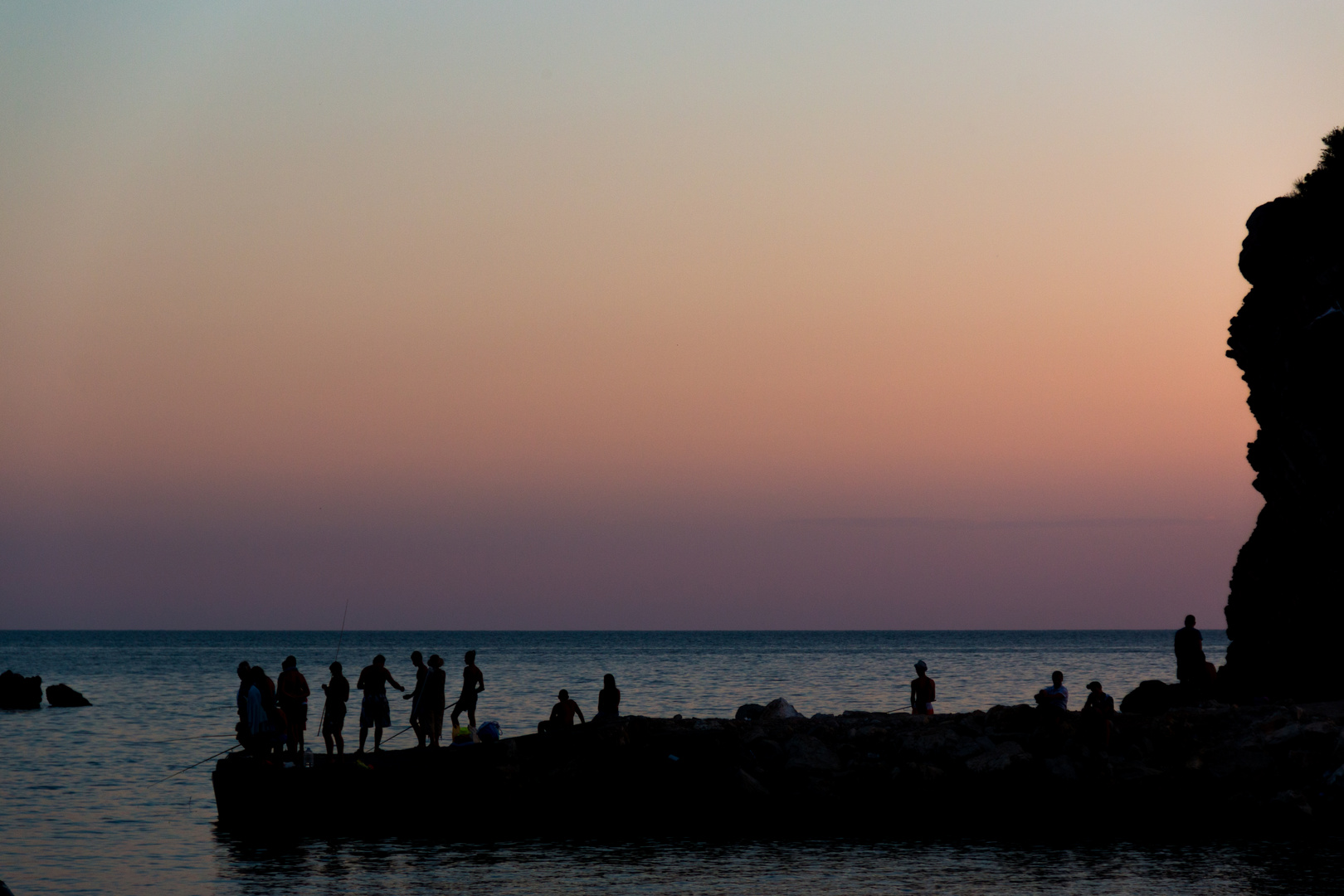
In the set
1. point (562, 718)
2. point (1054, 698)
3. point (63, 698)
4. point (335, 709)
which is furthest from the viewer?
point (63, 698)

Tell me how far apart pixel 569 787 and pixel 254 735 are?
6046 mm

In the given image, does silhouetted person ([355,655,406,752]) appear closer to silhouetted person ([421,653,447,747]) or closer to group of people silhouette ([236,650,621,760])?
group of people silhouette ([236,650,621,760])

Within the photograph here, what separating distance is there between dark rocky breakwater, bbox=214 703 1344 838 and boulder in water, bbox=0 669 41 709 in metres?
43.8

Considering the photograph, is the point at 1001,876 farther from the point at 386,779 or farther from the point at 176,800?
the point at 176,800

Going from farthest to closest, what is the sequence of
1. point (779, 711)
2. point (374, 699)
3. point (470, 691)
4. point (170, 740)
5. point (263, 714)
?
point (170, 740)
point (779, 711)
point (470, 691)
point (374, 699)
point (263, 714)

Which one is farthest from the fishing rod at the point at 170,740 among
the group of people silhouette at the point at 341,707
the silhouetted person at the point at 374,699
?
the group of people silhouette at the point at 341,707

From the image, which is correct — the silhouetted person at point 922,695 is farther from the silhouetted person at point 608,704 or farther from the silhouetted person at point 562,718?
the silhouetted person at point 562,718

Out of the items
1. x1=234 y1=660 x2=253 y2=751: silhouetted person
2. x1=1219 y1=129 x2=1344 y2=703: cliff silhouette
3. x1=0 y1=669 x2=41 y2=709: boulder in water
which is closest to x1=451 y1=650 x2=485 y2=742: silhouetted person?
x1=234 y1=660 x2=253 y2=751: silhouetted person

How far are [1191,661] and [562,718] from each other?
16313mm

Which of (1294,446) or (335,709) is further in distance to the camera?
(1294,446)

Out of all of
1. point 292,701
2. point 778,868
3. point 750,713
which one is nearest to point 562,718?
point 750,713

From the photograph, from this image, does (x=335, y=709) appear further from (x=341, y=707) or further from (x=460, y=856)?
(x=460, y=856)

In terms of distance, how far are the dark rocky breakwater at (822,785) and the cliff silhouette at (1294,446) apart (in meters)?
7.98

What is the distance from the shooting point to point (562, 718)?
27.1 metres
